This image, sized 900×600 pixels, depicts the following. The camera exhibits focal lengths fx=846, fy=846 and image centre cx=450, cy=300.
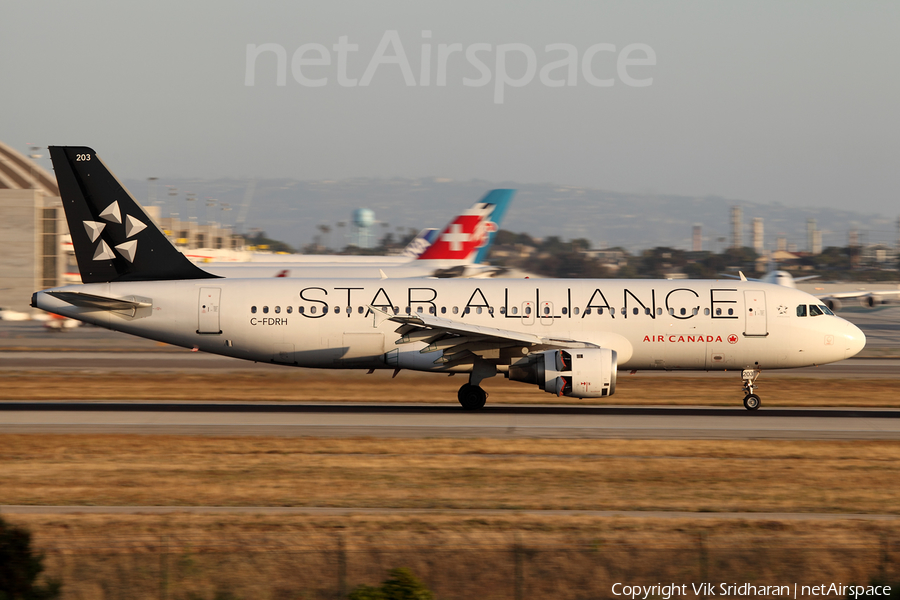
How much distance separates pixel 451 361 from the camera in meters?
27.9

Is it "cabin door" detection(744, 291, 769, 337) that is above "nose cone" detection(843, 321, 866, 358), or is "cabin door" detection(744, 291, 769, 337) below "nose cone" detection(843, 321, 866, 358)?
above

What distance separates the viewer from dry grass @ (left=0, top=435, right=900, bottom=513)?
1598cm

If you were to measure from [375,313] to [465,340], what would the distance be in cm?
338

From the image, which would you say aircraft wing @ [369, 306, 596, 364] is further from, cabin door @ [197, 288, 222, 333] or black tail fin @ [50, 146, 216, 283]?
black tail fin @ [50, 146, 216, 283]

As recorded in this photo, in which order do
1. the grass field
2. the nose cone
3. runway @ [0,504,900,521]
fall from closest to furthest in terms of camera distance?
the grass field
runway @ [0,504,900,521]
the nose cone

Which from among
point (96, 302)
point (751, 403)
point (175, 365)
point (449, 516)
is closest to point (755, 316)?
point (751, 403)

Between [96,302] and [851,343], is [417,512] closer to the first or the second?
[96,302]

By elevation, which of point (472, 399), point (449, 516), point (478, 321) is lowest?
point (449, 516)

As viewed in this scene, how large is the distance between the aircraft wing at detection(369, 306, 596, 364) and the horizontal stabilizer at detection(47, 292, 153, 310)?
8160mm

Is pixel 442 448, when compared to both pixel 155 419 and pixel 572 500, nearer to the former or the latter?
pixel 572 500

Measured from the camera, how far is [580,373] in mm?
25891

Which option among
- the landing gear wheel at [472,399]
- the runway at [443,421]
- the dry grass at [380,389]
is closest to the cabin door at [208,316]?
the runway at [443,421]

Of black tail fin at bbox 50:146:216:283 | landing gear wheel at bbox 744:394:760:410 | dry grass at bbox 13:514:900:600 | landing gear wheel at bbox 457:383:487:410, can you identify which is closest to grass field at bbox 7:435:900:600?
dry grass at bbox 13:514:900:600

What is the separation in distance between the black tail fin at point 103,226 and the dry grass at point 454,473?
8587mm
